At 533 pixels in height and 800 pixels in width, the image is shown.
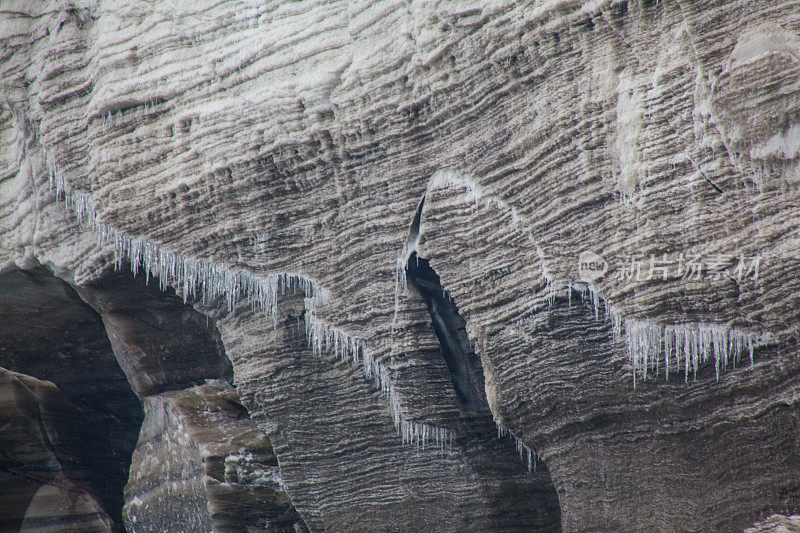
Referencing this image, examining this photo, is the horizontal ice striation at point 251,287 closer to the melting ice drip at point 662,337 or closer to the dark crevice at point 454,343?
the dark crevice at point 454,343

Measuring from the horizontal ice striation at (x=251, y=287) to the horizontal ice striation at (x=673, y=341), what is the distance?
1958mm

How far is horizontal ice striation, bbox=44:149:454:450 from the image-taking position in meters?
5.92

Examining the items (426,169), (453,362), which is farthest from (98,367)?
(426,169)

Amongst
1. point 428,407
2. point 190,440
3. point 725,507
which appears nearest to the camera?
point 725,507

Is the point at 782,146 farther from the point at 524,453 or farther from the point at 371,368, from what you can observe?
the point at 371,368

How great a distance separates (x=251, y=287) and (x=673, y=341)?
374 centimetres

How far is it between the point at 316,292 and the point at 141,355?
3.26 meters

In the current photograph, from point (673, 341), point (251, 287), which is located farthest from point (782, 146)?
point (251, 287)

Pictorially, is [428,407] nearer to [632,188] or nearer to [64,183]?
[632,188]

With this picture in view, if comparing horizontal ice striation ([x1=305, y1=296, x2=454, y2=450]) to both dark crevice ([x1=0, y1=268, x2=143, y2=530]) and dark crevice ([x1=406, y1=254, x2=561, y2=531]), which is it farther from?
dark crevice ([x1=0, y1=268, x2=143, y2=530])

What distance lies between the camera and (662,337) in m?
4.31

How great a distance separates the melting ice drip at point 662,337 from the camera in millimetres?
4094

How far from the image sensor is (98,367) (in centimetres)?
943

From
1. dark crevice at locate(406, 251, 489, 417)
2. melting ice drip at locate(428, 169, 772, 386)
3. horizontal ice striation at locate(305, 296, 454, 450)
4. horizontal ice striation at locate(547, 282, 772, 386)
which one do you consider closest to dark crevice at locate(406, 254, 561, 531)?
dark crevice at locate(406, 251, 489, 417)
